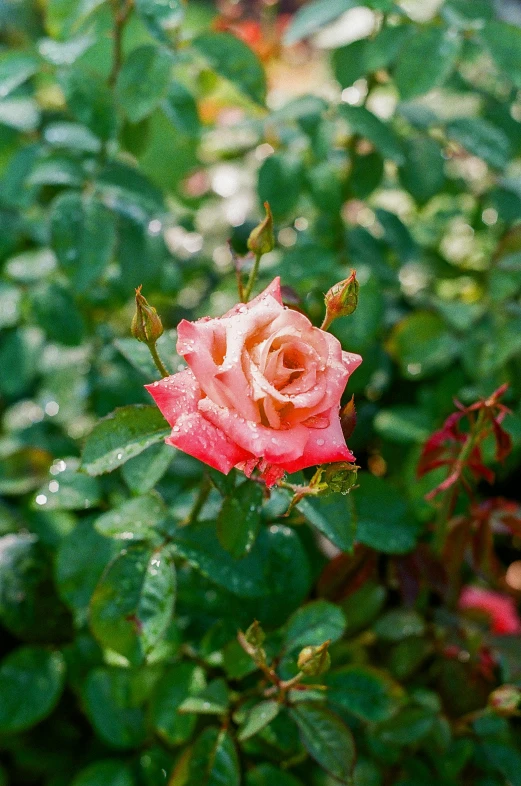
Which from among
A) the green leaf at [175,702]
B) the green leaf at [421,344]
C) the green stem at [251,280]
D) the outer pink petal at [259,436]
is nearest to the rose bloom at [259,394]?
the outer pink petal at [259,436]

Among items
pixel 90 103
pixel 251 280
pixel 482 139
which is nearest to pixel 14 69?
pixel 90 103

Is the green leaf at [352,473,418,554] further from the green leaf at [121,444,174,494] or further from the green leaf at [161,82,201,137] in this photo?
the green leaf at [161,82,201,137]

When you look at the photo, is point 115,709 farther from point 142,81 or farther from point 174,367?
point 142,81

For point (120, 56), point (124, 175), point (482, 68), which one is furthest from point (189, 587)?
point (482, 68)

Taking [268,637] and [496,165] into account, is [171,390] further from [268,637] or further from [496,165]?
[496,165]

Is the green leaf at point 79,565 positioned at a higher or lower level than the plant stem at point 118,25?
lower

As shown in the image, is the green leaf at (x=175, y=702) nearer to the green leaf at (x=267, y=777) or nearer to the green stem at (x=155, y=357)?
the green leaf at (x=267, y=777)
